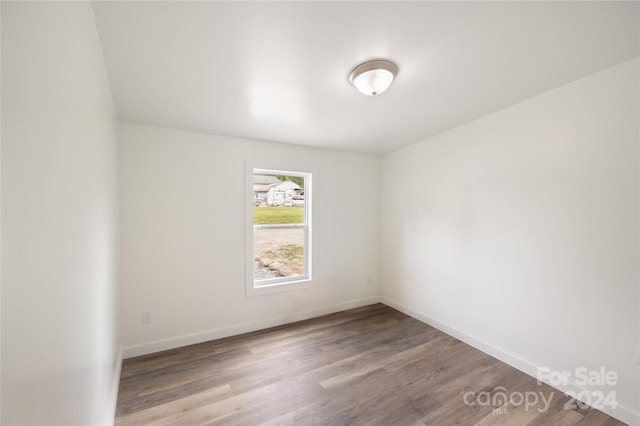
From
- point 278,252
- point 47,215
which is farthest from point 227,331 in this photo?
point 47,215

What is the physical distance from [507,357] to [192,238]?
134 inches

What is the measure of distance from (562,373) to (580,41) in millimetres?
2432

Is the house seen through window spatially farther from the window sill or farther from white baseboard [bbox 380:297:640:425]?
white baseboard [bbox 380:297:640:425]

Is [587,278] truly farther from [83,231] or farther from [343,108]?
[83,231]

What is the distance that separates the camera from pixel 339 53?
1582mm

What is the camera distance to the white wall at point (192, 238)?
8.54 ft

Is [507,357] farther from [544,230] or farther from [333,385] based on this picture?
[333,385]

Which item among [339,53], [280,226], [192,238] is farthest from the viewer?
[280,226]

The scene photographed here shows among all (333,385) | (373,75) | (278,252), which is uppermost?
(373,75)

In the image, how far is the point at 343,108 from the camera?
2.35 m

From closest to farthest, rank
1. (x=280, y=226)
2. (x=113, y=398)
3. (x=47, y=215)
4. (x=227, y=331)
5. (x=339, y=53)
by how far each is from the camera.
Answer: (x=47, y=215) → (x=339, y=53) → (x=113, y=398) → (x=227, y=331) → (x=280, y=226)

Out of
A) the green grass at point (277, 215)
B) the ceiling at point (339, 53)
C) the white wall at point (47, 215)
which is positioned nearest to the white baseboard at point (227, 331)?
the green grass at point (277, 215)

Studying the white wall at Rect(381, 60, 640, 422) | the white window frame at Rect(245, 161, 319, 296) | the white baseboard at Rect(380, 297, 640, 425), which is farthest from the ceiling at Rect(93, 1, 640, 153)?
the white baseboard at Rect(380, 297, 640, 425)

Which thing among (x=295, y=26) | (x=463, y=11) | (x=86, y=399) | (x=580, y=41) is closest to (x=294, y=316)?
(x=86, y=399)
